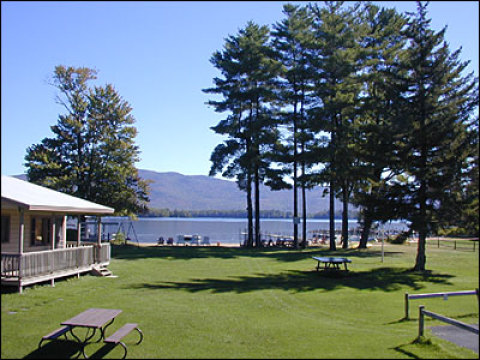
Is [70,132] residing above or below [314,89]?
below

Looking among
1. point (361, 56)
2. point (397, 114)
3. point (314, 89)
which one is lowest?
point (397, 114)

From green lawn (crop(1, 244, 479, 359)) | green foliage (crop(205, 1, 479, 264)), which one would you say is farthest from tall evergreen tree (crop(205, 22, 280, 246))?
green lawn (crop(1, 244, 479, 359))

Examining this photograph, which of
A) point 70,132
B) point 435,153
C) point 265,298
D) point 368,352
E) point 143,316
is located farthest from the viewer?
point 70,132

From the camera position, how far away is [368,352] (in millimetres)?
7059

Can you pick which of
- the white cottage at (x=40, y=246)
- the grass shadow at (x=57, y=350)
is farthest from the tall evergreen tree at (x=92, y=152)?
the grass shadow at (x=57, y=350)

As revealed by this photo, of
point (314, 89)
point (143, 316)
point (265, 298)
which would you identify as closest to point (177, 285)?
point (265, 298)

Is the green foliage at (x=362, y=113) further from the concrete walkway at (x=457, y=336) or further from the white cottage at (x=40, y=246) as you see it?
the white cottage at (x=40, y=246)

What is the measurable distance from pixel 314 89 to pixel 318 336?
84.1 ft

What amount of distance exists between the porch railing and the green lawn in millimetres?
612

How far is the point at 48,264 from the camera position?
1498 cm

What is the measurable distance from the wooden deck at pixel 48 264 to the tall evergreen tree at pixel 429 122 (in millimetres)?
14344

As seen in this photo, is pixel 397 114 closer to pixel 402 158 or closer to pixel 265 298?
pixel 402 158

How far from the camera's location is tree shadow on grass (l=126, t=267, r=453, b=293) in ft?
52.1

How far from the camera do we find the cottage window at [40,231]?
18.0 metres
